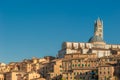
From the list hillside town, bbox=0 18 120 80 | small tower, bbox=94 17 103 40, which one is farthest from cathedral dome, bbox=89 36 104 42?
small tower, bbox=94 17 103 40

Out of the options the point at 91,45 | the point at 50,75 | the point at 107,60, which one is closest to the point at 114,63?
the point at 107,60

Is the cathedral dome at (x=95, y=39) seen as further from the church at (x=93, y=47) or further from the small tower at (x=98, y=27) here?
the small tower at (x=98, y=27)

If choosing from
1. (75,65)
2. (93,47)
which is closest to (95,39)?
(93,47)

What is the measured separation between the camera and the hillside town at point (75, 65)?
81500 mm

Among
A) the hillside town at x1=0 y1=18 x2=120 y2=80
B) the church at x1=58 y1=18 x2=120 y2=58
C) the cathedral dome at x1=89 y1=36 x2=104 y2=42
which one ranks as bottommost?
the hillside town at x1=0 y1=18 x2=120 y2=80

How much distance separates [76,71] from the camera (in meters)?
83.4

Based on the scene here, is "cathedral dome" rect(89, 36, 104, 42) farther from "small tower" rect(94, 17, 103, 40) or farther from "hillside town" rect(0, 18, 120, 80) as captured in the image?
"small tower" rect(94, 17, 103, 40)

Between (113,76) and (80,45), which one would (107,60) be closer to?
(113,76)

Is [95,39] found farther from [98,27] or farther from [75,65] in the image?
[75,65]

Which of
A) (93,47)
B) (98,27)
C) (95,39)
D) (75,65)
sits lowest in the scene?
(75,65)

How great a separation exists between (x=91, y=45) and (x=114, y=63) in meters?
21.4

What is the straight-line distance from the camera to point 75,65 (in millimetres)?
88938

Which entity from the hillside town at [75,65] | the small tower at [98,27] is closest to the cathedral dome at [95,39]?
the hillside town at [75,65]

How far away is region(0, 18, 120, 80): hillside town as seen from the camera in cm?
8150
